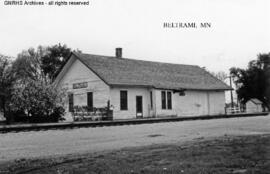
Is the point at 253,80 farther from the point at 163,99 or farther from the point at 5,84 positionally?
the point at 5,84

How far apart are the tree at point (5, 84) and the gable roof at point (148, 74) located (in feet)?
18.6

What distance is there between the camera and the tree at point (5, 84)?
3109 centimetres

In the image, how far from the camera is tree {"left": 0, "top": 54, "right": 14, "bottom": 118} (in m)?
31.1

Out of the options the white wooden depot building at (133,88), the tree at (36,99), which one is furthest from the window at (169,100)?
the tree at (36,99)

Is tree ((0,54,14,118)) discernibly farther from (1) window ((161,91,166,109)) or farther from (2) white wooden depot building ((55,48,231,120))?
(1) window ((161,91,166,109))

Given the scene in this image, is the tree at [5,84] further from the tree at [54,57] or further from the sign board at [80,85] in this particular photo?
the tree at [54,57]

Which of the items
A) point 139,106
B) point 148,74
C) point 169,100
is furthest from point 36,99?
point 169,100

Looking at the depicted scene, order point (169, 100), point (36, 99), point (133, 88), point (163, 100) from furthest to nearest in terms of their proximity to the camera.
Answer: point (169, 100)
point (163, 100)
point (133, 88)
point (36, 99)

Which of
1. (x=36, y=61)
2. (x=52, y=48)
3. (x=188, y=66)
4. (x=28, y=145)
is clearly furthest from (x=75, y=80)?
(x=36, y=61)

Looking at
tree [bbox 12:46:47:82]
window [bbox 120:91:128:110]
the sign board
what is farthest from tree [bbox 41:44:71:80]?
window [bbox 120:91:128:110]

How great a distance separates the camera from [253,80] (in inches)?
2419

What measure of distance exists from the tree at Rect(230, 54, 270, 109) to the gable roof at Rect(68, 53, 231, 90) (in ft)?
59.1

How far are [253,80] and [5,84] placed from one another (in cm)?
3947

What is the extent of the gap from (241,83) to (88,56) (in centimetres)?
3482
